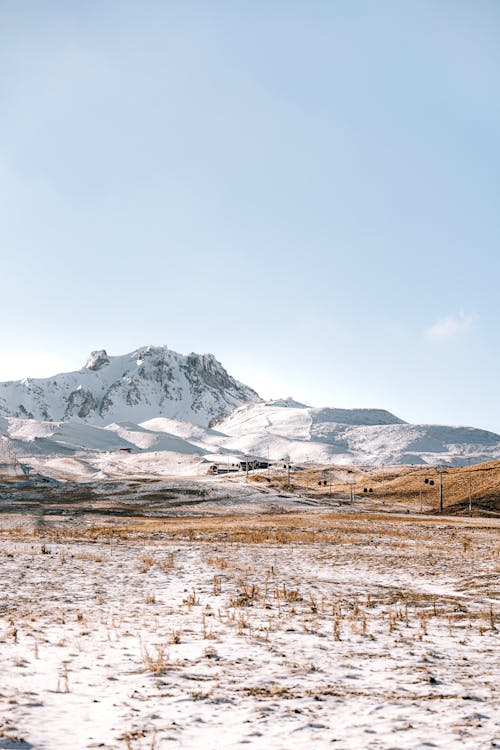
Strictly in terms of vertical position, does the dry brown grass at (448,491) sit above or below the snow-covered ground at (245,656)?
below

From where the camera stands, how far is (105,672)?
1252 centimetres

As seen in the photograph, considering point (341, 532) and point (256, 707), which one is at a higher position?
point (256, 707)

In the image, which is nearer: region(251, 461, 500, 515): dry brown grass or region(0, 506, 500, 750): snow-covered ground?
region(0, 506, 500, 750): snow-covered ground

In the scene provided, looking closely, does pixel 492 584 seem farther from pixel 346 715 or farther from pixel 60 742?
pixel 60 742

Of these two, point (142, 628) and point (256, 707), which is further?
point (142, 628)

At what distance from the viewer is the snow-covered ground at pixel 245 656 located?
31.3ft

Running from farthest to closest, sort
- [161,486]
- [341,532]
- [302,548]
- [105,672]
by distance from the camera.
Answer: [161,486]
[341,532]
[302,548]
[105,672]

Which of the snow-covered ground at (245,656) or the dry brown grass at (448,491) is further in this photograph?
the dry brown grass at (448,491)

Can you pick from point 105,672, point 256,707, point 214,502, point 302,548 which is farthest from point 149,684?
point 214,502

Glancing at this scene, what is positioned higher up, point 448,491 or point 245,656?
point 245,656

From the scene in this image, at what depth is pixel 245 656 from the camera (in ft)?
45.4

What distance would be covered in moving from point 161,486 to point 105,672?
124791 millimetres

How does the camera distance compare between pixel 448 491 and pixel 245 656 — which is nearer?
pixel 245 656

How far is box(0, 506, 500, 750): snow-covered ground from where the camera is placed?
955 centimetres
